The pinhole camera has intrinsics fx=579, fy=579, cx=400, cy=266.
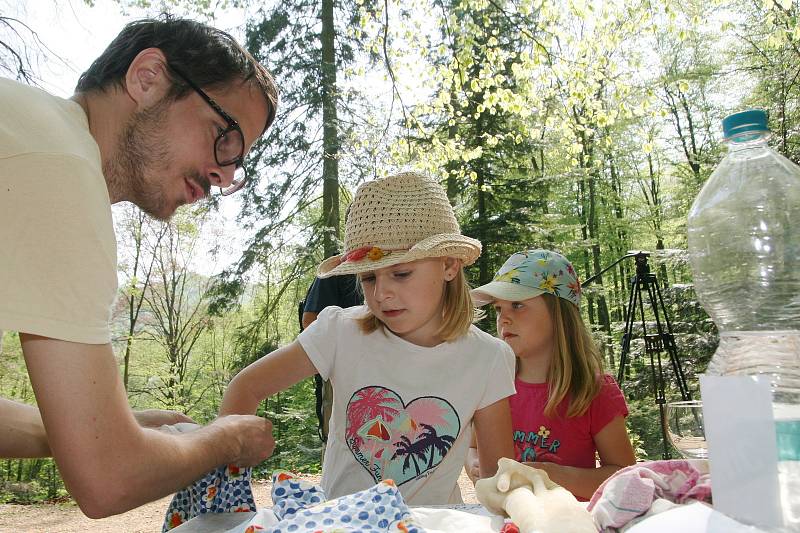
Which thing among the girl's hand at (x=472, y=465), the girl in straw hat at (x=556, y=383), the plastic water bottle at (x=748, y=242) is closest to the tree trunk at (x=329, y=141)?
the girl in straw hat at (x=556, y=383)

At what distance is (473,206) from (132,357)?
9246 mm

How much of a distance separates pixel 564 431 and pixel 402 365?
2.52 feet

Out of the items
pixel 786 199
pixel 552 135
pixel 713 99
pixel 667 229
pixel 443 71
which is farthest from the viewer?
pixel 713 99

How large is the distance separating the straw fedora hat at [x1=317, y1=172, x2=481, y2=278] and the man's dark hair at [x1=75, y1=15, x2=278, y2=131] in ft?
1.74

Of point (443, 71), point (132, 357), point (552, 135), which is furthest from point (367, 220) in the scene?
point (132, 357)

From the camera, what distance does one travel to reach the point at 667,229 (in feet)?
50.3

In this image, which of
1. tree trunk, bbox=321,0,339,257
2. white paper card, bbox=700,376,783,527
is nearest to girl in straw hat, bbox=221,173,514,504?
white paper card, bbox=700,376,783,527

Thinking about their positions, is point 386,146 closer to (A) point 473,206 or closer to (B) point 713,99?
(A) point 473,206

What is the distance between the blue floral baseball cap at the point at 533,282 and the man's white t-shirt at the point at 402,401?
0.50 metres

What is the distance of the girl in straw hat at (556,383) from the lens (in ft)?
7.34

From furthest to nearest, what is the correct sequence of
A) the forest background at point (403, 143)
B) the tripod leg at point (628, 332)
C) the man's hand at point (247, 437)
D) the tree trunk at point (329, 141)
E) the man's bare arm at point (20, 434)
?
the tree trunk at point (329, 141), the forest background at point (403, 143), the tripod leg at point (628, 332), the man's bare arm at point (20, 434), the man's hand at point (247, 437)

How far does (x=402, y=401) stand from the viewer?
189cm

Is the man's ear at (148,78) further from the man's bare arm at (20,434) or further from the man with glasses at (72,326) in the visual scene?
the man's bare arm at (20,434)

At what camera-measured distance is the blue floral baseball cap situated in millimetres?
2557
